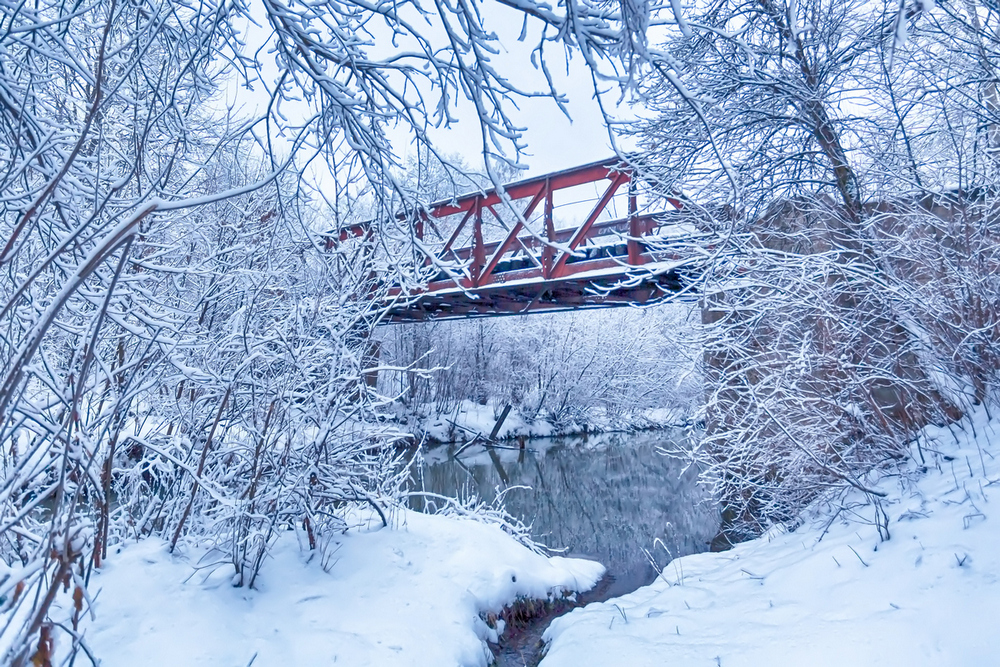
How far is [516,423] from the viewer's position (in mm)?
23406

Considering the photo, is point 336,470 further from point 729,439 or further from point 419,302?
point 419,302

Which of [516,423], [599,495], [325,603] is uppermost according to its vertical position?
[325,603]

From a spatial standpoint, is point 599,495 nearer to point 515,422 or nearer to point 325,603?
point 325,603

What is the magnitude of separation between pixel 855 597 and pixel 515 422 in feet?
65.3

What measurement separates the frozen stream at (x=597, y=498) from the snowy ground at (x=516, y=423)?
0.97 metres

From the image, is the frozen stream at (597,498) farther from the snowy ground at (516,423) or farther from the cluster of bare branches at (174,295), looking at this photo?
the cluster of bare branches at (174,295)

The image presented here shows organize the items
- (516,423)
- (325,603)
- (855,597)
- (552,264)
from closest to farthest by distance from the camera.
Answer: (855,597) < (325,603) < (552,264) < (516,423)

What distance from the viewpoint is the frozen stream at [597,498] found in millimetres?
8384

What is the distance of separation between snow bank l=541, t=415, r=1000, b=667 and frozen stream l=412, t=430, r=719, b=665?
732mm

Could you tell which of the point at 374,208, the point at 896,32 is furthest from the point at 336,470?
the point at 896,32

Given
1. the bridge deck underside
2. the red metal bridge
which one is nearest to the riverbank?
the bridge deck underside

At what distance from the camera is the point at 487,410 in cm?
2389

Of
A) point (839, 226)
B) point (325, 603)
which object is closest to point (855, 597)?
point (325, 603)

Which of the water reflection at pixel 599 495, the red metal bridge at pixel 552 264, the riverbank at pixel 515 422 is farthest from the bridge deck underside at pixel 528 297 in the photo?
the riverbank at pixel 515 422
